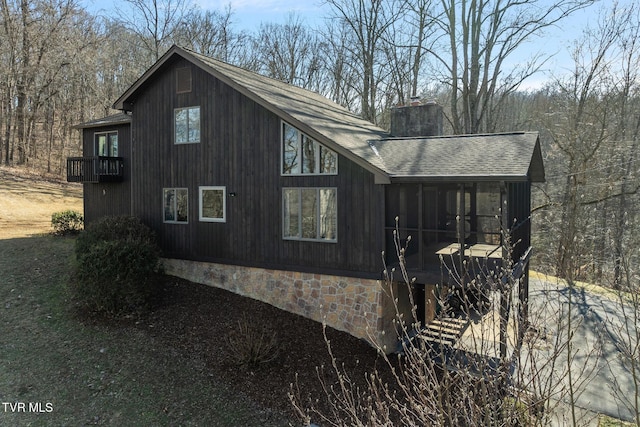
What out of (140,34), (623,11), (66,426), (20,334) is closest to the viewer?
(66,426)

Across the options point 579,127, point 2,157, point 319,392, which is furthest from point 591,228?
point 2,157

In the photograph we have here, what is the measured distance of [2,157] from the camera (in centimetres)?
2662

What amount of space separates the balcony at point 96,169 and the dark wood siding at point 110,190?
245 mm

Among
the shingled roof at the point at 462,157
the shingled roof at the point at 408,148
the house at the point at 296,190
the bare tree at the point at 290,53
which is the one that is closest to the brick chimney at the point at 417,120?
the house at the point at 296,190

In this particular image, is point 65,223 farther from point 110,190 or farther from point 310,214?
point 310,214

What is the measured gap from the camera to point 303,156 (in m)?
10.4

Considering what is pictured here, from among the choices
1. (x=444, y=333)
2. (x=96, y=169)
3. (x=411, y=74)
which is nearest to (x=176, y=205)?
(x=96, y=169)

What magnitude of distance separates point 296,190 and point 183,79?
4.88 metres

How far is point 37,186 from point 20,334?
1777cm

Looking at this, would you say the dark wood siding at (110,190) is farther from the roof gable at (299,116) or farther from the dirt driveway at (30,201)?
the dirt driveway at (30,201)

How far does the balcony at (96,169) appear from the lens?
574 inches

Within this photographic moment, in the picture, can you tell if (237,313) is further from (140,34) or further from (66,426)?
(140,34)

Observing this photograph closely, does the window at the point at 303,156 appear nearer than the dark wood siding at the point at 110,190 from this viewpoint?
Yes

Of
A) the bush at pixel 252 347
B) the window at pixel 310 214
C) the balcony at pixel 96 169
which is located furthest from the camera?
the balcony at pixel 96 169
